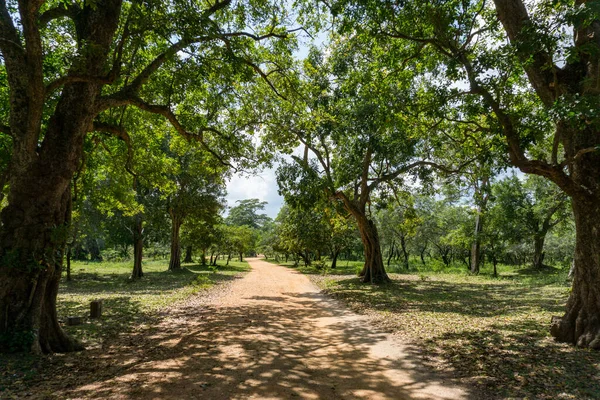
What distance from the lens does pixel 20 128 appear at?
20.3 feet

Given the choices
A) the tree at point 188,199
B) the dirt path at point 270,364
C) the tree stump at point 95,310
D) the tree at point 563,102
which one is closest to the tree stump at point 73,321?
the tree stump at point 95,310

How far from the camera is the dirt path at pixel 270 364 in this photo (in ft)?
14.4

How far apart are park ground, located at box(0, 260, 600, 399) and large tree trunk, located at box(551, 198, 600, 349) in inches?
16.2

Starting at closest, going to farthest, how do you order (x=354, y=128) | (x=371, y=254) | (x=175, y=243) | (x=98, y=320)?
1. (x=98, y=320)
2. (x=354, y=128)
3. (x=371, y=254)
4. (x=175, y=243)

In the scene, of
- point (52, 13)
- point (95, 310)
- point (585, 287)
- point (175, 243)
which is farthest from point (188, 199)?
point (585, 287)

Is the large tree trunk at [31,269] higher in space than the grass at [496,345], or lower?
higher

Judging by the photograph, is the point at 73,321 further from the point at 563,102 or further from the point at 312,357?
the point at 563,102

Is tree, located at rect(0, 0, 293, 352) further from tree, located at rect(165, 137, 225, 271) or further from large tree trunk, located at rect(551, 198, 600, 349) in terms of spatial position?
tree, located at rect(165, 137, 225, 271)

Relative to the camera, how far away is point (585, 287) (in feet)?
20.6

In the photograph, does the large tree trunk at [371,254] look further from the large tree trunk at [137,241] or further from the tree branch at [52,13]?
the tree branch at [52,13]

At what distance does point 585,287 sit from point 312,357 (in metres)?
5.33

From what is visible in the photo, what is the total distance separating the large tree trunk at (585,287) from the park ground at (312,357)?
0.41 metres

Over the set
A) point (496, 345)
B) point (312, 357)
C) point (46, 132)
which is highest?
point (46, 132)

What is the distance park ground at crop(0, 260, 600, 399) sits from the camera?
4.43 meters
